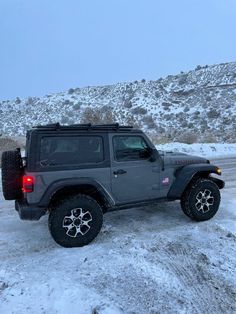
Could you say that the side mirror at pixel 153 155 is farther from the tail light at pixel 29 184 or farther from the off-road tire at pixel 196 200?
the tail light at pixel 29 184

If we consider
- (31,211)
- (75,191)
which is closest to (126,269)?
(75,191)

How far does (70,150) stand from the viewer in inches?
212

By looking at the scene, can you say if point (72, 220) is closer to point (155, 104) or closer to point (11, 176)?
point (11, 176)

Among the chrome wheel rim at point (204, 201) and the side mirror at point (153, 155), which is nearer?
the side mirror at point (153, 155)

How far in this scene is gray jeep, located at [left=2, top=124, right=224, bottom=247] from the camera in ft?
16.8

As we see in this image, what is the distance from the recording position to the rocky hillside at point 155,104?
3897 cm

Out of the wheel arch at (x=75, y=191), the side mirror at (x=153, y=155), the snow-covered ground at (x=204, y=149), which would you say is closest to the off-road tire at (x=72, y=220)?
the wheel arch at (x=75, y=191)

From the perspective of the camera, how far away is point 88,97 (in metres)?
53.8

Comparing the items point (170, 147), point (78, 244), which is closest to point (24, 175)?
point (78, 244)

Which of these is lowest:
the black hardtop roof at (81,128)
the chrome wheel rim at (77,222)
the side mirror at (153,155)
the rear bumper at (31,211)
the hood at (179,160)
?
the chrome wheel rim at (77,222)

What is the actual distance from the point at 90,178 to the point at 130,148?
3.08 feet

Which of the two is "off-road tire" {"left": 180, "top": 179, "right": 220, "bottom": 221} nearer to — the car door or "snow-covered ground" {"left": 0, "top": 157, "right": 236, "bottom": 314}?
"snow-covered ground" {"left": 0, "top": 157, "right": 236, "bottom": 314}

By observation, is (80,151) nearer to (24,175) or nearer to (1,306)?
(24,175)

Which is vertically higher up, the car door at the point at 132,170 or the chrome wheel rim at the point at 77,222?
the car door at the point at 132,170
